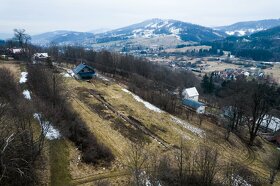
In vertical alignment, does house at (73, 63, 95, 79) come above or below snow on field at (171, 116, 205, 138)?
above

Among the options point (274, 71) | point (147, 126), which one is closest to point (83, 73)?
point (147, 126)

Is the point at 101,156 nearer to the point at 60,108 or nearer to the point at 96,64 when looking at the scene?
the point at 60,108

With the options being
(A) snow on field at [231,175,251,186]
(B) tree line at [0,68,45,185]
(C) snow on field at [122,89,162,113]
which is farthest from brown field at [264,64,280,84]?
(B) tree line at [0,68,45,185]

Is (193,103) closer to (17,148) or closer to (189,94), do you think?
(189,94)

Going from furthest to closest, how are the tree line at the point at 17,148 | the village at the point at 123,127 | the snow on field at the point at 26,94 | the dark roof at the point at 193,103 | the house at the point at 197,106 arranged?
the dark roof at the point at 193,103
the house at the point at 197,106
the snow on field at the point at 26,94
the village at the point at 123,127
the tree line at the point at 17,148

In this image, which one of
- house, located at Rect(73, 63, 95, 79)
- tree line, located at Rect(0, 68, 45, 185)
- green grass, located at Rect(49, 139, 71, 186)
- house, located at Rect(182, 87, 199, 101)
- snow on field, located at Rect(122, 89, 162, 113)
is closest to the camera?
tree line, located at Rect(0, 68, 45, 185)

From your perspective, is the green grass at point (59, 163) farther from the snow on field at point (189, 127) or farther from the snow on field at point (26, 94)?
the snow on field at point (189, 127)

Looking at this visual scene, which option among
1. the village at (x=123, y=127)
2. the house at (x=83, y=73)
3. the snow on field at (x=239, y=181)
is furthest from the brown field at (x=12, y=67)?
the snow on field at (x=239, y=181)

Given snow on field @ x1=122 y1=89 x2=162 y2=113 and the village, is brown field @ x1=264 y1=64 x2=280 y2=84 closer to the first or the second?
the village
